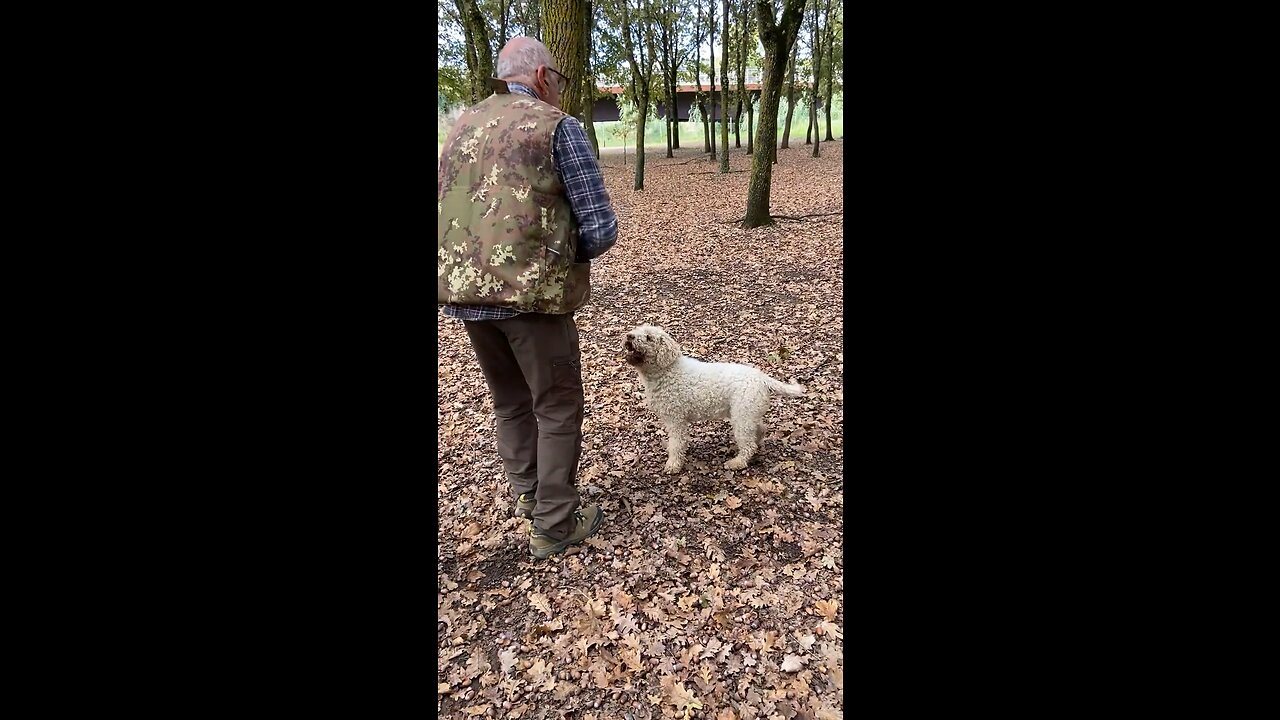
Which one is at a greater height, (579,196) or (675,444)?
(579,196)

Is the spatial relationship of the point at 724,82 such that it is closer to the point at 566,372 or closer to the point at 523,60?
the point at 523,60

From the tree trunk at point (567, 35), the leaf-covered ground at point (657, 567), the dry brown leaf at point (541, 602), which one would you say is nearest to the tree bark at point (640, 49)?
the tree trunk at point (567, 35)

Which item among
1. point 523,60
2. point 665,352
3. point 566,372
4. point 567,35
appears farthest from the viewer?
point 567,35

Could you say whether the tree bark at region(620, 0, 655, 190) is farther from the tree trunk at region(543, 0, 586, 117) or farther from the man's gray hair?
the man's gray hair

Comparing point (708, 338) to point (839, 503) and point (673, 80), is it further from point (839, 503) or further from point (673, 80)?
point (673, 80)

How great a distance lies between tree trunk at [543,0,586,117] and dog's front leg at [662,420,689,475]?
313cm

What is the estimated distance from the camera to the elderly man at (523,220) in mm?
2660

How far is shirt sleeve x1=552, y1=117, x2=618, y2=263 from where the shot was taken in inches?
106

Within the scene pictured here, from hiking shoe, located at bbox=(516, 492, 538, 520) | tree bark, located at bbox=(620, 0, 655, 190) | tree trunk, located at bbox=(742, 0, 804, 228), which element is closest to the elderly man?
hiking shoe, located at bbox=(516, 492, 538, 520)

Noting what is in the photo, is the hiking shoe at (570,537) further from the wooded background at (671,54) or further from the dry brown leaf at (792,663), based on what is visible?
the wooded background at (671,54)

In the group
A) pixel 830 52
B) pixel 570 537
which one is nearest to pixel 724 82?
pixel 830 52

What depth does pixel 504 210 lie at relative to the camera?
2.67 meters

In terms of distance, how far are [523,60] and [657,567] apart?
2.66 m

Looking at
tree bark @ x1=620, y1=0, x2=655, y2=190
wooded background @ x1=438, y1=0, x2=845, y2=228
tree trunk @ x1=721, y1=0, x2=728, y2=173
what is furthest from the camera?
tree bark @ x1=620, y1=0, x2=655, y2=190
